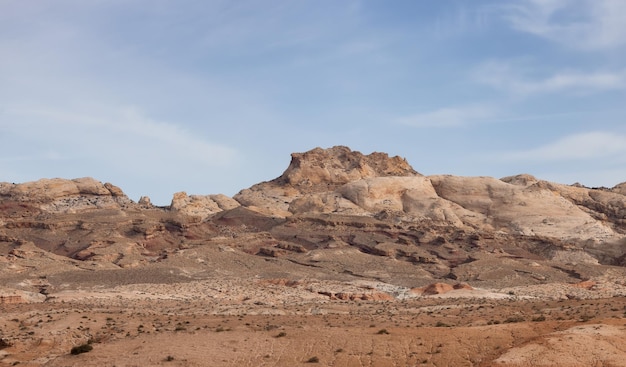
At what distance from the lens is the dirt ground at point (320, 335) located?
2994 centimetres

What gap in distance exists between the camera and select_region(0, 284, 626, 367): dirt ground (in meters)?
29.9

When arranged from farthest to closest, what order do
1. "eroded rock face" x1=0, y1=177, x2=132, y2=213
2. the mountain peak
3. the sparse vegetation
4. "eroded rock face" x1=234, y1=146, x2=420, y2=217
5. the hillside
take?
the mountain peak < "eroded rock face" x1=234, y1=146, x2=420, y2=217 < "eroded rock face" x1=0, y1=177, x2=132, y2=213 < the hillside < the sparse vegetation

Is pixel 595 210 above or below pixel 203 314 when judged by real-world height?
above

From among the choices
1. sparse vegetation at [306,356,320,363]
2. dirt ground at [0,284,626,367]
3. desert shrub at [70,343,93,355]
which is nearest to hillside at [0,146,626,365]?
dirt ground at [0,284,626,367]

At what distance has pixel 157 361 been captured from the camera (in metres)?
31.1

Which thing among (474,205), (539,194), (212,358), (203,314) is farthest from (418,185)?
(212,358)

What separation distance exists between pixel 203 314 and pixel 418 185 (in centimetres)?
6636

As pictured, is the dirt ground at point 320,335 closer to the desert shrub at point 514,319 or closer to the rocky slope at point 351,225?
the desert shrub at point 514,319

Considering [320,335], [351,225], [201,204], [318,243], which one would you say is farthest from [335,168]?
[320,335]

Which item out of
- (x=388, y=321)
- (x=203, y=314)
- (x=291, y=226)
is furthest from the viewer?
(x=291, y=226)

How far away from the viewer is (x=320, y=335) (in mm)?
34594

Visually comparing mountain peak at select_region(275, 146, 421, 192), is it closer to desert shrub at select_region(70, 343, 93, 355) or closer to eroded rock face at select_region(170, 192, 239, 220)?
eroded rock face at select_region(170, 192, 239, 220)

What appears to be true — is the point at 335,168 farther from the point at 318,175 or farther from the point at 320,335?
the point at 320,335

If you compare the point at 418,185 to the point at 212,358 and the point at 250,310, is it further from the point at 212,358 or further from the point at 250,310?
the point at 212,358
